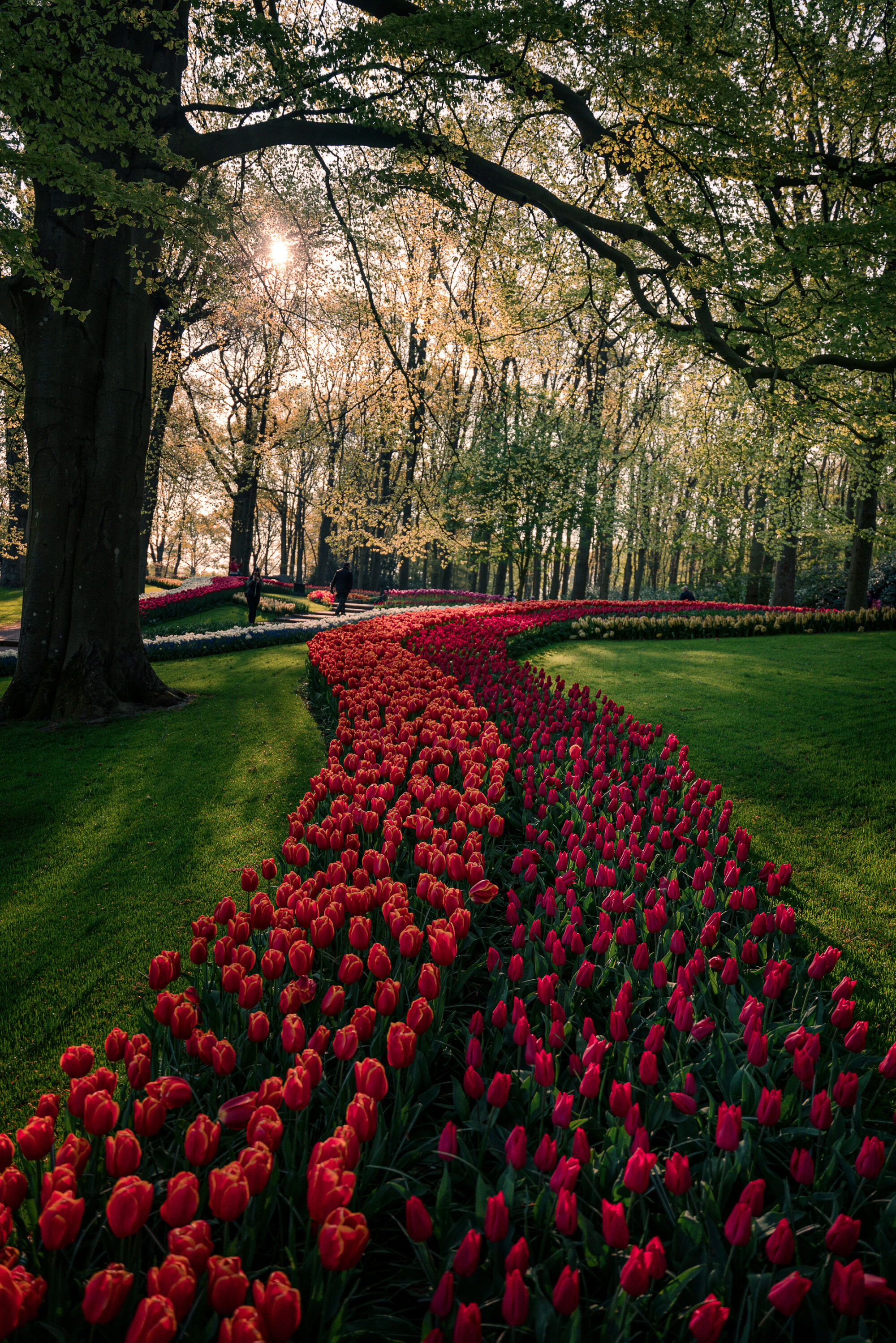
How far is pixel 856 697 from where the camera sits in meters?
8.40

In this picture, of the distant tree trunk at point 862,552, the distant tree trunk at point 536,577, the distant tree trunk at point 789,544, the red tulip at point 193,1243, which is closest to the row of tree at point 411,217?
the red tulip at point 193,1243

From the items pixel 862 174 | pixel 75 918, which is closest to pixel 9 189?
pixel 75 918

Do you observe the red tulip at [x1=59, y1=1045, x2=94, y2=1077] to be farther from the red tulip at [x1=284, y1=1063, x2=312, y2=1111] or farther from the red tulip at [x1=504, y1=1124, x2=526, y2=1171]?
the red tulip at [x1=504, y1=1124, x2=526, y2=1171]

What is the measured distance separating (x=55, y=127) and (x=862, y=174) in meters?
8.87

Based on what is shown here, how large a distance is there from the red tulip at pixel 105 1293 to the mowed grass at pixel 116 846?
157cm

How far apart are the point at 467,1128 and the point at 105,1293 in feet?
3.57

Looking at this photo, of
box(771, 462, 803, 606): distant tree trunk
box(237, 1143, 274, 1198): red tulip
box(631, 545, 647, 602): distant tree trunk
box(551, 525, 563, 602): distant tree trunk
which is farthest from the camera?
box(631, 545, 647, 602): distant tree trunk

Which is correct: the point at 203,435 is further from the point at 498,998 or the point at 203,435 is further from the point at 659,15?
the point at 498,998

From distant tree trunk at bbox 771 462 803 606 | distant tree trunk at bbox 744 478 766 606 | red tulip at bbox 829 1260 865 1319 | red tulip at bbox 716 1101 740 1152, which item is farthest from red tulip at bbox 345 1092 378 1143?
distant tree trunk at bbox 744 478 766 606

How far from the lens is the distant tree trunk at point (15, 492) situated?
18.2 meters

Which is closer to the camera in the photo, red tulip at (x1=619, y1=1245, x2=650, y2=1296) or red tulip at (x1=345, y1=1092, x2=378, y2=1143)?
red tulip at (x1=619, y1=1245, x2=650, y2=1296)

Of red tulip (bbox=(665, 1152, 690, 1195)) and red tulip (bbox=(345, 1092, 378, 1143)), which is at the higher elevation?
red tulip (bbox=(345, 1092, 378, 1143))

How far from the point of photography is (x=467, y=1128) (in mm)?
2025

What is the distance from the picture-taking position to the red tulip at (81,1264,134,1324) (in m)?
1.18
